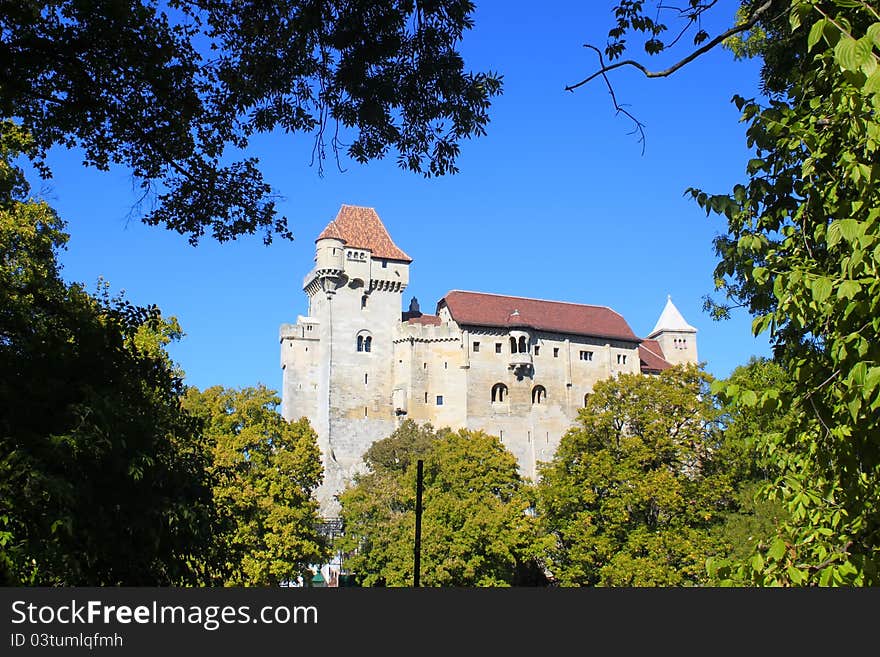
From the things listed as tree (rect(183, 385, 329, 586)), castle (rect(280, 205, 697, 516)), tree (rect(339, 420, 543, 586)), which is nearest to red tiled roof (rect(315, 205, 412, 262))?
castle (rect(280, 205, 697, 516))

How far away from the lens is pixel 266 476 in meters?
39.2

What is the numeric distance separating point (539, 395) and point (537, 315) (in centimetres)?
804

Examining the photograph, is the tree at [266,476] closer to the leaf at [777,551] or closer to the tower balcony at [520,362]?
the leaf at [777,551]

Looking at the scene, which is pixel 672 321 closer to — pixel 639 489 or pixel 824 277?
pixel 639 489

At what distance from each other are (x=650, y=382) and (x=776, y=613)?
37.6 meters

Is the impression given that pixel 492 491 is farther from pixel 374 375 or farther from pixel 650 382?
pixel 374 375

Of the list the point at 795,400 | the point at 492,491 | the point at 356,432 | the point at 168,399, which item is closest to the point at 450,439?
the point at 492,491

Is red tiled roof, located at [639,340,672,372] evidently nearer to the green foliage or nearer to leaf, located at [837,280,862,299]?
the green foliage

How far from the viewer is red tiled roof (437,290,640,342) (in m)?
80.6

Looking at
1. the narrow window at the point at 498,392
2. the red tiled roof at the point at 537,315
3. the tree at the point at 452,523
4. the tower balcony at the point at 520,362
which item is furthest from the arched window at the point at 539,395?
the tree at the point at 452,523

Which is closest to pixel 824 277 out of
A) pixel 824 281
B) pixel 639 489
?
pixel 824 281

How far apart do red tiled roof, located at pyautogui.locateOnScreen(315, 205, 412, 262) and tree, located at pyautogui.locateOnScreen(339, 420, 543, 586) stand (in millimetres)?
34035

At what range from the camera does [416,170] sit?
34.7 ft

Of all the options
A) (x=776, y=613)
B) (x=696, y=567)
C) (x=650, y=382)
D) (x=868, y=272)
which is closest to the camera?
(x=776, y=613)
